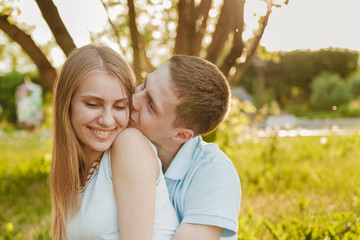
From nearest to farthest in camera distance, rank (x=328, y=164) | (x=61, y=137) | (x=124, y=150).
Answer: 1. (x=124, y=150)
2. (x=61, y=137)
3. (x=328, y=164)

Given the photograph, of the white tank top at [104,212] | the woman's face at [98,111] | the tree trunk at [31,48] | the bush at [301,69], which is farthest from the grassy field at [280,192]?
the bush at [301,69]

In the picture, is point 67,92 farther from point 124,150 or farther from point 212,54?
point 212,54

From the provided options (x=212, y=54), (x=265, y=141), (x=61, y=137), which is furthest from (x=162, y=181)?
(x=265, y=141)

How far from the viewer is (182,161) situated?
1.89 m

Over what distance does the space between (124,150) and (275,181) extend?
141 inches

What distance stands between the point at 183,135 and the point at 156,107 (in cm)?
23

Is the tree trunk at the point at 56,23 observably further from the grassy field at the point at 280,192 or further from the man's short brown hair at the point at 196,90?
the grassy field at the point at 280,192

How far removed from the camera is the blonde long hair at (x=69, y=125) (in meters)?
1.79

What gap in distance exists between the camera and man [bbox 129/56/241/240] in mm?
1628

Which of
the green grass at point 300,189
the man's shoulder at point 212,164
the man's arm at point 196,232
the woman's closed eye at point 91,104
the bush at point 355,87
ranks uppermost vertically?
the woman's closed eye at point 91,104

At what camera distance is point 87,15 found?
10.7 feet

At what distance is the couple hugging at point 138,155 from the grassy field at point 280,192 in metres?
1.12

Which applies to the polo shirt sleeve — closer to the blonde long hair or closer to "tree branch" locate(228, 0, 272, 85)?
the blonde long hair

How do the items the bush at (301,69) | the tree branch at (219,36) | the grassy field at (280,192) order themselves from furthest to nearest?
the bush at (301,69) → the tree branch at (219,36) → the grassy field at (280,192)
